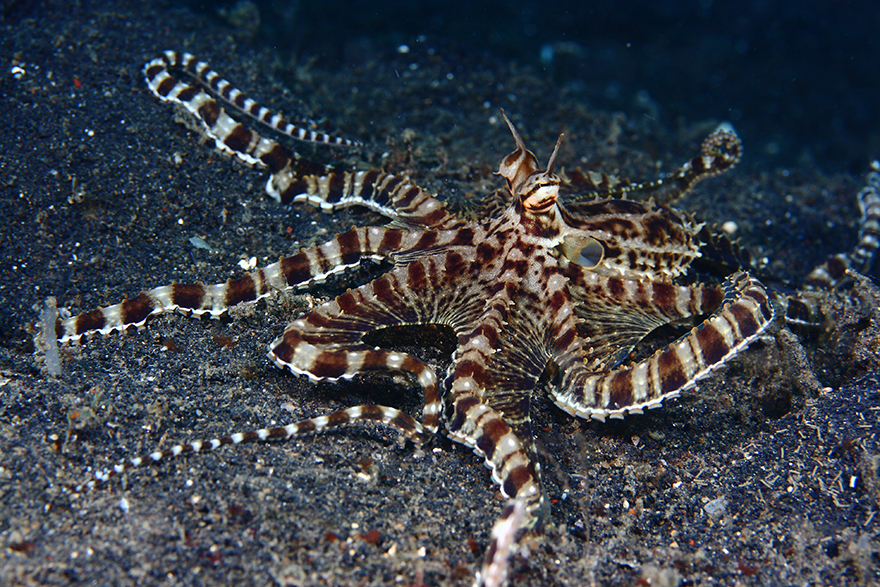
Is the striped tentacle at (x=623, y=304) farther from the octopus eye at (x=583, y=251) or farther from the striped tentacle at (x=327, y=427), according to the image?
the striped tentacle at (x=327, y=427)

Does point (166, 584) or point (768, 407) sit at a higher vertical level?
point (768, 407)

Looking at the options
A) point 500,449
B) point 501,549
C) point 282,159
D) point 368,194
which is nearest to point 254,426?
point 500,449

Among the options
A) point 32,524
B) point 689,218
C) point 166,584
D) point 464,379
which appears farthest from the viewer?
point 689,218

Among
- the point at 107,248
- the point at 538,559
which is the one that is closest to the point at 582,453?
the point at 538,559

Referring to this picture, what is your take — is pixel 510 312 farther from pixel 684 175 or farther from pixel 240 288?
pixel 684 175

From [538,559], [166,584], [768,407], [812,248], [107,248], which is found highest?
[812,248]

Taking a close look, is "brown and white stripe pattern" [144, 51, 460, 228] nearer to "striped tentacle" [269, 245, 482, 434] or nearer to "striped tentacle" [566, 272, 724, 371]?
"striped tentacle" [269, 245, 482, 434]

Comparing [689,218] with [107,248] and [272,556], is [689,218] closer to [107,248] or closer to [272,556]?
[272,556]
